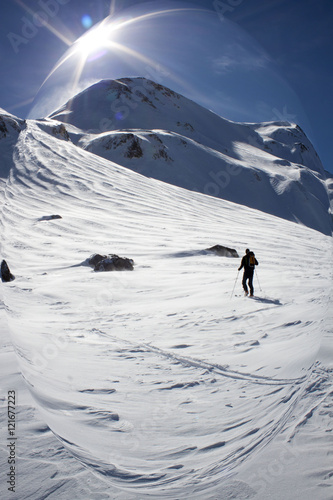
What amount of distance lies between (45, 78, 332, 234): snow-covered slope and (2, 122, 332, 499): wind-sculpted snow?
38100 millimetres

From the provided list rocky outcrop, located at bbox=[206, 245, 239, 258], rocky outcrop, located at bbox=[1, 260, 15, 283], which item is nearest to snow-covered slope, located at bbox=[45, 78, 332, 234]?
rocky outcrop, located at bbox=[206, 245, 239, 258]

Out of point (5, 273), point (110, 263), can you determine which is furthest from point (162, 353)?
point (110, 263)

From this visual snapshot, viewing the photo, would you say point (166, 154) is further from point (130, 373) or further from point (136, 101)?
point (130, 373)

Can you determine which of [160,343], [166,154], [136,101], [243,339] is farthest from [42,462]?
[136,101]

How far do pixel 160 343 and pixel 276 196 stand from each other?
6381cm

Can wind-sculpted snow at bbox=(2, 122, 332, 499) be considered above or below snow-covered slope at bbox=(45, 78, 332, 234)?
below

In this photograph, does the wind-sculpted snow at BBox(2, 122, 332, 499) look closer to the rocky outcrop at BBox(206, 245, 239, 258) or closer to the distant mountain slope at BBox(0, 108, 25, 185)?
the rocky outcrop at BBox(206, 245, 239, 258)

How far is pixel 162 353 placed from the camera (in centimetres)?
365

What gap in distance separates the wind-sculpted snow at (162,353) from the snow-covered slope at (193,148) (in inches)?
1500

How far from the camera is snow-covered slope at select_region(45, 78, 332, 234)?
181ft

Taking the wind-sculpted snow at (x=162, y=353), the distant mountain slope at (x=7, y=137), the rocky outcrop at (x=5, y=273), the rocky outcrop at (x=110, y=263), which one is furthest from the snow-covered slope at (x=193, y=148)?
the rocky outcrop at (x=5, y=273)

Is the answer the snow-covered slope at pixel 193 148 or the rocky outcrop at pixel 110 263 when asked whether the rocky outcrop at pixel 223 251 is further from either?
the snow-covered slope at pixel 193 148

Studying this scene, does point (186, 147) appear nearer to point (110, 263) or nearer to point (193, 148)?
point (193, 148)

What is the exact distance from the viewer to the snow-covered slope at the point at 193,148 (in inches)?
2176
